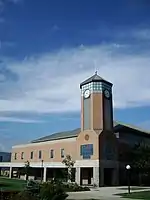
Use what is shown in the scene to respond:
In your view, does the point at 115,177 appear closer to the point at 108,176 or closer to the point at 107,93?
the point at 108,176

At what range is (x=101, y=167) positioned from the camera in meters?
51.8

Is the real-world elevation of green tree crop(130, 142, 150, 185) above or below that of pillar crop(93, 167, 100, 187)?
above

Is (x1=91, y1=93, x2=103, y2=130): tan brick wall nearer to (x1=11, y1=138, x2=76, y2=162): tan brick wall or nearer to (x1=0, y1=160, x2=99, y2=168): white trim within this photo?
(x1=0, y1=160, x2=99, y2=168): white trim

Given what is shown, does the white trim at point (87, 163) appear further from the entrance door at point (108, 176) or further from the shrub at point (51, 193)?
the shrub at point (51, 193)

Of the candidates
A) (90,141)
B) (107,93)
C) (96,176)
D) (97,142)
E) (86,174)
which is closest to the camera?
(96,176)

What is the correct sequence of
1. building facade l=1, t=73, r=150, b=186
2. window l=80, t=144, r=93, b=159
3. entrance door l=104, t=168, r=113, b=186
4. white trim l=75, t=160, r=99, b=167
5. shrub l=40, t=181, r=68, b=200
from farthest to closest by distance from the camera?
1. entrance door l=104, t=168, r=113, b=186
2. window l=80, t=144, r=93, b=159
3. building facade l=1, t=73, r=150, b=186
4. white trim l=75, t=160, r=99, b=167
5. shrub l=40, t=181, r=68, b=200

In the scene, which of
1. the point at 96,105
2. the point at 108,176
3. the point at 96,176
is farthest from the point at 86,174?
the point at 96,105

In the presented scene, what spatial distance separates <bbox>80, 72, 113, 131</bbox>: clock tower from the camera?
5366cm

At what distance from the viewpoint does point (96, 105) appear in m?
54.0

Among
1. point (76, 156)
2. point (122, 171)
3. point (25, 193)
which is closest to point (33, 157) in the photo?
point (76, 156)

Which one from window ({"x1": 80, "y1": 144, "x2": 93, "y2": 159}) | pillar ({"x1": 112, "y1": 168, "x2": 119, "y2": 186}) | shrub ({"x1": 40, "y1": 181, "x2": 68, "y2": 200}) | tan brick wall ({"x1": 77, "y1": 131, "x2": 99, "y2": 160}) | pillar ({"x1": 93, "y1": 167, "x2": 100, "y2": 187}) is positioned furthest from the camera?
pillar ({"x1": 112, "y1": 168, "x2": 119, "y2": 186})

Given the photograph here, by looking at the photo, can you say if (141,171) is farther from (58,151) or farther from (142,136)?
(58,151)

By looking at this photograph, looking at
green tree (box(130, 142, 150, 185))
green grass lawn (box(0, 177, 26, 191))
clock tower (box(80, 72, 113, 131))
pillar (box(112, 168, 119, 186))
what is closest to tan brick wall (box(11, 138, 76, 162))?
clock tower (box(80, 72, 113, 131))

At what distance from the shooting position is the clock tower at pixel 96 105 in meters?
53.7
